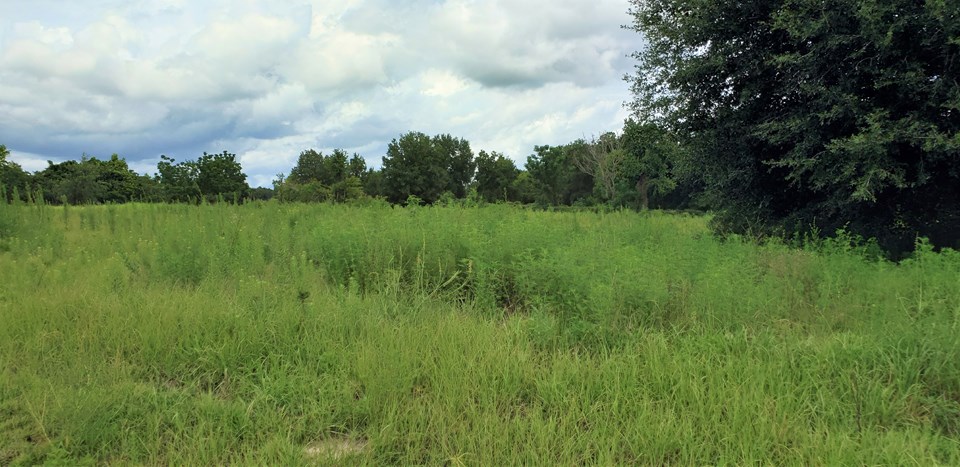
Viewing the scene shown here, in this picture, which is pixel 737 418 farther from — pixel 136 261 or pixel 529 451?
pixel 136 261

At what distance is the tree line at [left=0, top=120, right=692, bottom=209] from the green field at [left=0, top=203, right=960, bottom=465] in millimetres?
38821

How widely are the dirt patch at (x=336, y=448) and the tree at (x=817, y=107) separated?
831cm

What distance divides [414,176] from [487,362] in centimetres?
5671

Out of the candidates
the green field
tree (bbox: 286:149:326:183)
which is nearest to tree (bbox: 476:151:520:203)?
tree (bbox: 286:149:326:183)

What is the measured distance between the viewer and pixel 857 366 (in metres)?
3.49

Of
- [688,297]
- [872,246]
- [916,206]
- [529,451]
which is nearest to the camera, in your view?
[529,451]

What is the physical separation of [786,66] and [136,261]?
11.3 metres

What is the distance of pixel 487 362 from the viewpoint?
142 inches

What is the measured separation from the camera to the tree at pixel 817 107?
7906 mm

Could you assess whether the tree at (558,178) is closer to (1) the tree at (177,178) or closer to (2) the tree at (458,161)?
(2) the tree at (458,161)

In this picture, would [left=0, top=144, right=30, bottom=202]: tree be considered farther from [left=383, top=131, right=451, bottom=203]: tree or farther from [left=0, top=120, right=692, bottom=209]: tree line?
[left=383, top=131, right=451, bottom=203]: tree

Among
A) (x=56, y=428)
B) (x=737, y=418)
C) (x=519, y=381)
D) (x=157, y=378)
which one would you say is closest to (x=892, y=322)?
(x=737, y=418)

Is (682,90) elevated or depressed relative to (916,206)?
elevated

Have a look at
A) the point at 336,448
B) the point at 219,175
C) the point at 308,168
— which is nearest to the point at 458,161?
the point at 308,168
